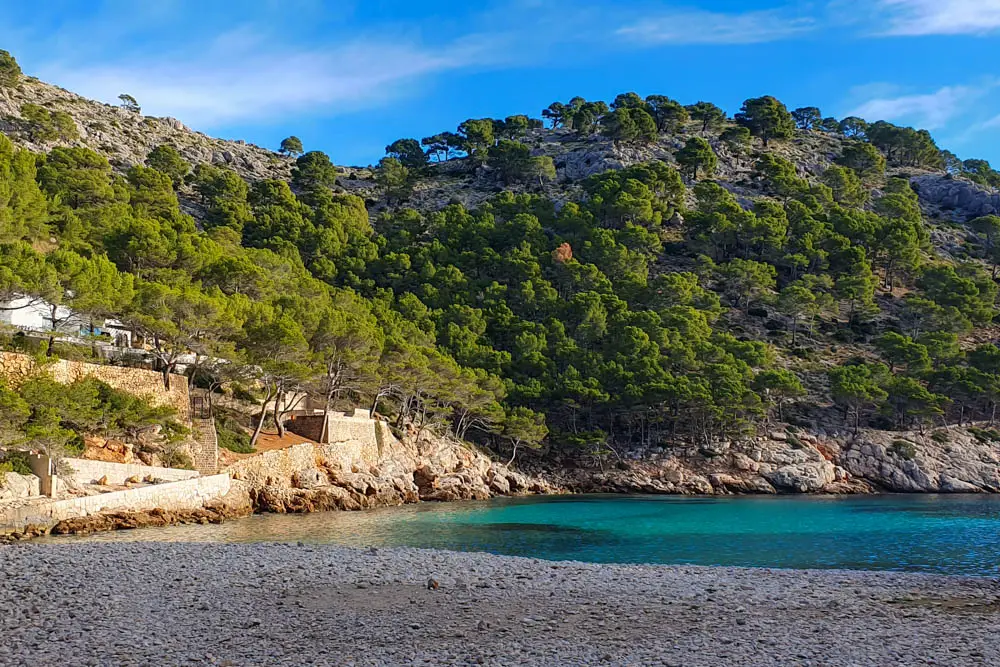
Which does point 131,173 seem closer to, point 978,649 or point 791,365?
point 791,365

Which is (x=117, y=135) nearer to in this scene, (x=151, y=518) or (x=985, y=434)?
(x=151, y=518)

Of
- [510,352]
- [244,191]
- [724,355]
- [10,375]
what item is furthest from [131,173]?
[724,355]

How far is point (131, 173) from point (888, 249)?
7697cm

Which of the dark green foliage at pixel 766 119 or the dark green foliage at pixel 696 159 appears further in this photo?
the dark green foliage at pixel 766 119

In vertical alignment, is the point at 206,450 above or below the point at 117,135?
below

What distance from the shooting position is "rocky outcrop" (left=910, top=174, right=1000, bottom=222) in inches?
4296

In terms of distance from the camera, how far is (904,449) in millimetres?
57656

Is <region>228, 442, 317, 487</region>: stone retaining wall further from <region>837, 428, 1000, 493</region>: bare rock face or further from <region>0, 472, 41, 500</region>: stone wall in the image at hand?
<region>837, 428, 1000, 493</region>: bare rock face

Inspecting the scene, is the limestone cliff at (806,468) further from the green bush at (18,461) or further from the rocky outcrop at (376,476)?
the green bush at (18,461)

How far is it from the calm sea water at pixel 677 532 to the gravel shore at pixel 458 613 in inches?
168

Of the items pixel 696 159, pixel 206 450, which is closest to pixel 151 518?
pixel 206 450

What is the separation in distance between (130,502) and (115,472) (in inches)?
64.7

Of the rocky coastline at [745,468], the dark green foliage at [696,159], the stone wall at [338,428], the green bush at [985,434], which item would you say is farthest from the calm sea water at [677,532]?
the dark green foliage at [696,159]

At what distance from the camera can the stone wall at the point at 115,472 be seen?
82.4 ft
